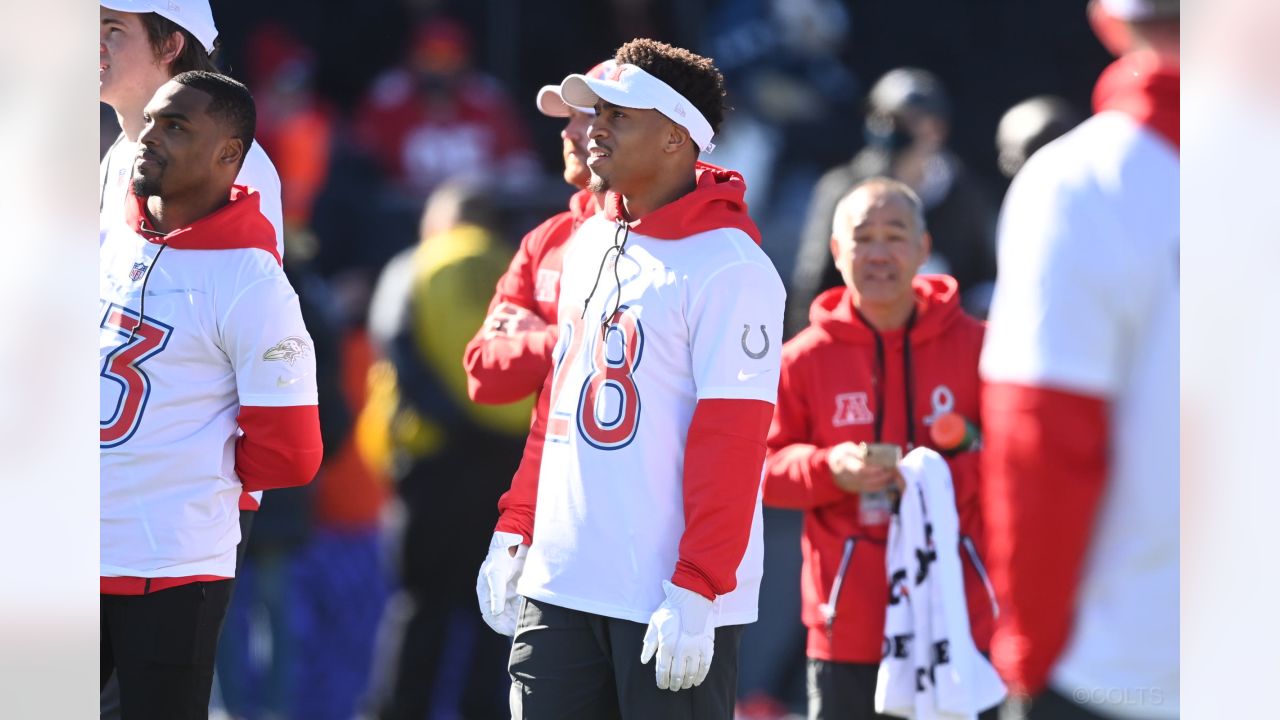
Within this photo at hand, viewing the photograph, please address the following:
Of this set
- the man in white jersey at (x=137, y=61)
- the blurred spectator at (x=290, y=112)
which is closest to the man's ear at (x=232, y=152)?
the man in white jersey at (x=137, y=61)

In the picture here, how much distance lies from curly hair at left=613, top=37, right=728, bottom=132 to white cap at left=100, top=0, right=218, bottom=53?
36.3 inches

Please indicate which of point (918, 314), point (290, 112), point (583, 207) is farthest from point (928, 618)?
point (290, 112)

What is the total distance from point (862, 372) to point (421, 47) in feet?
15.7

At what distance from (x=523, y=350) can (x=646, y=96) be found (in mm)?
682

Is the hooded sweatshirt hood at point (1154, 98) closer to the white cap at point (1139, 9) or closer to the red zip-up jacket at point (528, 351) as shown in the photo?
the white cap at point (1139, 9)

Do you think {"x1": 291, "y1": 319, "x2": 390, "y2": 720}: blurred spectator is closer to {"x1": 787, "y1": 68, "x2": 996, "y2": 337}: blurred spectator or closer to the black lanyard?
{"x1": 787, "y1": 68, "x2": 996, "y2": 337}: blurred spectator

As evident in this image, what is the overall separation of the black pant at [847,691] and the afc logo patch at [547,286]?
1066 millimetres

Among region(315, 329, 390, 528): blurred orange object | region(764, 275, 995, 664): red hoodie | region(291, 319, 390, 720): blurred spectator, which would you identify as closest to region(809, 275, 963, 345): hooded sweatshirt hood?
region(764, 275, 995, 664): red hoodie

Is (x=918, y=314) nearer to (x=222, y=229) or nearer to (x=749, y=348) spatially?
(x=749, y=348)

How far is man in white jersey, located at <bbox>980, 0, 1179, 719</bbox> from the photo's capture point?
2289 mm

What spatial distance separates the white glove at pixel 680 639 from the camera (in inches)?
121

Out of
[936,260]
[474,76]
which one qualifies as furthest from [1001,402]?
[474,76]

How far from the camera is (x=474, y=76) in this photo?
8.41 m

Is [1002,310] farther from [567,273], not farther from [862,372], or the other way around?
[862,372]
